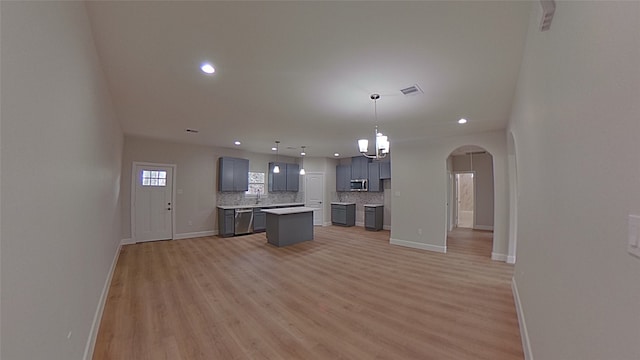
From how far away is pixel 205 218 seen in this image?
7.14m

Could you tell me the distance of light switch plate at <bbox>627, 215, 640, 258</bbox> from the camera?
622 mm

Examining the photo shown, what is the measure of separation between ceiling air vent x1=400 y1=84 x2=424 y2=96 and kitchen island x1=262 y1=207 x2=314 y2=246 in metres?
3.73

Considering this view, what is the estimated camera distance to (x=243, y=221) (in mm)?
7336

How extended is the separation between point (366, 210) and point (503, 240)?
4.12 metres

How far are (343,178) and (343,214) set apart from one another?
1.43 metres

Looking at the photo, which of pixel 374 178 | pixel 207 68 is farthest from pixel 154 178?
pixel 374 178

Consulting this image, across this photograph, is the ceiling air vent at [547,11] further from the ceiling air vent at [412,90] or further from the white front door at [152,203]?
the white front door at [152,203]

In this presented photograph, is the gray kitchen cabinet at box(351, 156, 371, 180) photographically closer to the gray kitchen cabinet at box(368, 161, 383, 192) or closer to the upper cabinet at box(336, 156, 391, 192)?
the upper cabinet at box(336, 156, 391, 192)

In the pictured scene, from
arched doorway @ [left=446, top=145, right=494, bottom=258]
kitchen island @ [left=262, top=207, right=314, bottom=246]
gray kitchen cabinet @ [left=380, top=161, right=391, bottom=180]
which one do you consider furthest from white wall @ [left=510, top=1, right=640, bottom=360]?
gray kitchen cabinet @ [left=380, top=161, right=391, bottom=180]

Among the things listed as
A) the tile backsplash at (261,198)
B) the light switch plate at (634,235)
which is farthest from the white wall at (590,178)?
the tile backsplash at (261,198)

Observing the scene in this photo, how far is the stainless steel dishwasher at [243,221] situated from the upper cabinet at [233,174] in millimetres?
782

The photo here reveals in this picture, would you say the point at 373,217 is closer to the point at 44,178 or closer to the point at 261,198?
the point at 261,198

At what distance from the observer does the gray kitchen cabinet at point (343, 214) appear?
357 inches

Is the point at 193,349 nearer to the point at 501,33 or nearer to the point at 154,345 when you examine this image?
the point at 154,345
